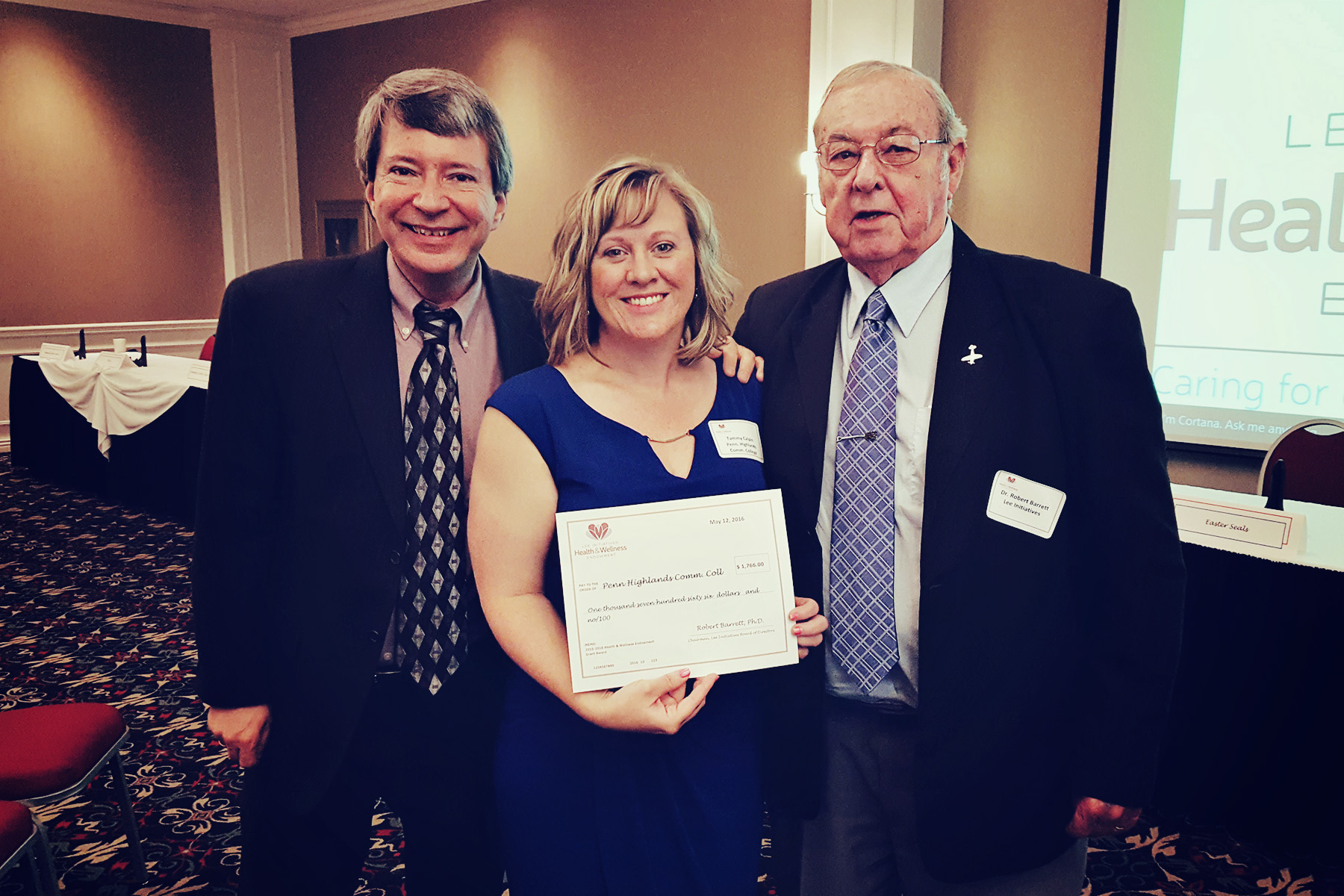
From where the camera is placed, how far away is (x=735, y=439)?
4.83ft

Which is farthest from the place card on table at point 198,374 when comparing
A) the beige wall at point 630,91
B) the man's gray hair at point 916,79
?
the man's gray hair at point 916,79

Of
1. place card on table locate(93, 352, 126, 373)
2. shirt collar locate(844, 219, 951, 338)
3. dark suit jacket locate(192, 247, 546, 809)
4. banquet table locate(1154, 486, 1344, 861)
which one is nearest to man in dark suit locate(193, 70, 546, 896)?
dark suit jacket locate(192, 247, 546, 809)

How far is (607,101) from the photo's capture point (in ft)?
23.9

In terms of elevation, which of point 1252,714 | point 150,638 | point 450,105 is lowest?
point 150,638

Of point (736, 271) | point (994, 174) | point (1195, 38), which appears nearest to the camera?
point (1195, 38)

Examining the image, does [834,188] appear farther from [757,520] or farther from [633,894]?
[633,894]

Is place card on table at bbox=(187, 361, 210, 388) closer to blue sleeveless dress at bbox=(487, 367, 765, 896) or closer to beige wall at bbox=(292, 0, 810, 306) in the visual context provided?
beige wall at bbox=(292, 0, 810, 306)

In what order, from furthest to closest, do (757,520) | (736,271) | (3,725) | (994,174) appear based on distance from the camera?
(736,271), (994,174), (3,725), (757,520)

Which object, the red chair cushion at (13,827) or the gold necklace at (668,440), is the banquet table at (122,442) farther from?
the gold necklace at (668,440)

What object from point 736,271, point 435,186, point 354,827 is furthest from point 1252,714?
point 736,271

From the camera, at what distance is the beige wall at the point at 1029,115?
479 centimetres

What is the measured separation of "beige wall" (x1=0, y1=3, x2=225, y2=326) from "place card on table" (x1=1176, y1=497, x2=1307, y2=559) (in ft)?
32.5

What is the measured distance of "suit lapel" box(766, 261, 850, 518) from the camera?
150 centimetres

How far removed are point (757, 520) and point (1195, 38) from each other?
13.8ft
